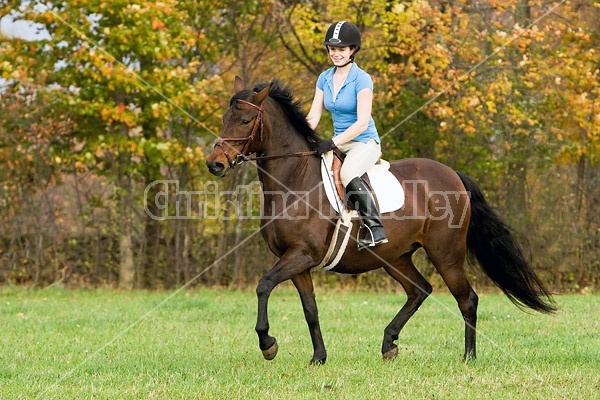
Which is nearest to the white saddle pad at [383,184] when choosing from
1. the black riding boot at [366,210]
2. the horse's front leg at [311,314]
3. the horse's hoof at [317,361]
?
the black riding boot at [366,210]

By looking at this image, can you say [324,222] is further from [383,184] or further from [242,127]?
[242,127]

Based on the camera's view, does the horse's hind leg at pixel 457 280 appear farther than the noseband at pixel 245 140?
Yes

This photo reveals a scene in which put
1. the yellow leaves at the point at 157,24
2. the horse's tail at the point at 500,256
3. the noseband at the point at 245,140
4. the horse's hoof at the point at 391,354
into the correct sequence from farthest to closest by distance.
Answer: the yellow leaves at the point at 157,24
the horse's tail at the point at 500,256
the horse's hoof at the point at 391,354
the noseband at the point at 245,140

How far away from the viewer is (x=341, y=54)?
728 centimetres

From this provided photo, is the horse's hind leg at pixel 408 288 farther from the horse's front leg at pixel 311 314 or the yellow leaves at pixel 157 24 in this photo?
the yellow leaves at pixel 157 24

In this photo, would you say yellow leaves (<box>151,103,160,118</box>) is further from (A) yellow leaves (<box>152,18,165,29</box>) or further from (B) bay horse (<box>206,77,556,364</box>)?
(B) bay horse (<box>206,77,556,364</box>)

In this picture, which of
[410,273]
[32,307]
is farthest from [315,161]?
[32,307]

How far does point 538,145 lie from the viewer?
17094 mm

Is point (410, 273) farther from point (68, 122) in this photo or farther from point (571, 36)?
point (571, 36)

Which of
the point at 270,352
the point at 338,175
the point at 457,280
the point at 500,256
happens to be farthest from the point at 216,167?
the point at 500,256

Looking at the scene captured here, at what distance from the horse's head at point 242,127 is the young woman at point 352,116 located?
655 millimetres

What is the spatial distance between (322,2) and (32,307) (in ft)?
29.0

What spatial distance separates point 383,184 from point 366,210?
1.57 ft

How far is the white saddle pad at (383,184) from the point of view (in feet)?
24.1
